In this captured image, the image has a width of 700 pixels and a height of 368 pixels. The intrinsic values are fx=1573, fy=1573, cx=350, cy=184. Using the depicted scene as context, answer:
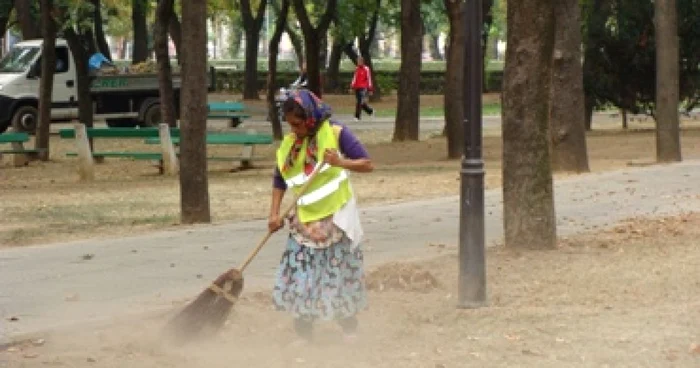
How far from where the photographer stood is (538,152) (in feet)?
39.6

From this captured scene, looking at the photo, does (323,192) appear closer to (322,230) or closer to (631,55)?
(322,230)

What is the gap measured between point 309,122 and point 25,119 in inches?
1019

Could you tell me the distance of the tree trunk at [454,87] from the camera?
78.4 feet

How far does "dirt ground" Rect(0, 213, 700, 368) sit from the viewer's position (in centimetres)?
819

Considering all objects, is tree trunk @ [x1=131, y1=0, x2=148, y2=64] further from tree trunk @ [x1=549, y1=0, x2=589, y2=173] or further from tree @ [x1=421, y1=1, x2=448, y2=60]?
tree trunk @ [x1=549, y1=0, x2=589, y2=173]

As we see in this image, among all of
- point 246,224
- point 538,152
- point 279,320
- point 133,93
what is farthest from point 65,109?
point 279,320

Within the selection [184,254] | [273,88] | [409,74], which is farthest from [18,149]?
[184,254]

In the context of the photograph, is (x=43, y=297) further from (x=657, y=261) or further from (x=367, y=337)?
(x=657, y=261)

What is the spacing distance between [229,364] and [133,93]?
89.5 feet

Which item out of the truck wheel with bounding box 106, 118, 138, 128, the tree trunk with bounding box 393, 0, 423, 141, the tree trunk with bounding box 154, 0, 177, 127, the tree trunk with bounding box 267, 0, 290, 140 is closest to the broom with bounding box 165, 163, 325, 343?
the tree trunk with bounding box 154, 0, 177, 127

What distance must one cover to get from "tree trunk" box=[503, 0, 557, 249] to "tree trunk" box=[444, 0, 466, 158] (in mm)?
11662

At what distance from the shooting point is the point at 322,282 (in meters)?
8.37

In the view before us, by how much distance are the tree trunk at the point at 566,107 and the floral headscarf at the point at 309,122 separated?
1226 cm

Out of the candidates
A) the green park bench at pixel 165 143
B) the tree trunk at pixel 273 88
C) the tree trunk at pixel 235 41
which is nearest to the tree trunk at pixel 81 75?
the tree trunk at pixel 273 88
